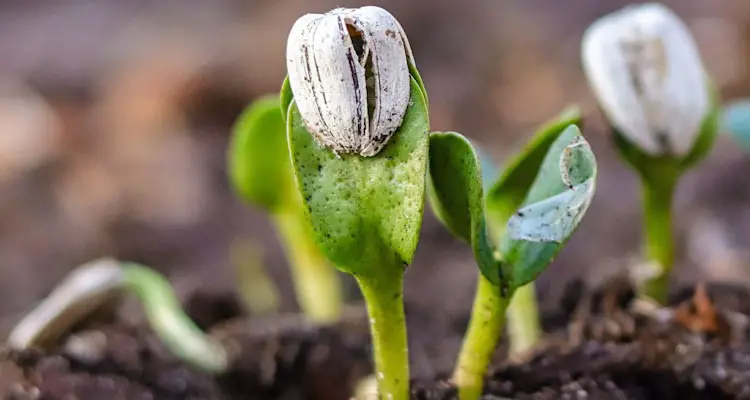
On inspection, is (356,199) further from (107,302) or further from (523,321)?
(107,302)

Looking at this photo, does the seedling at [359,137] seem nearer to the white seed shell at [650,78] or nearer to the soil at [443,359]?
the soil at [443,359]

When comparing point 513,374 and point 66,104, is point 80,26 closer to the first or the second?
point 66,104

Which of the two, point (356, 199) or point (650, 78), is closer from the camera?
point (356, 199)

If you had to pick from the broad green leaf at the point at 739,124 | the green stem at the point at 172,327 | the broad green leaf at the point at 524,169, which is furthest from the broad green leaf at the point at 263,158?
the broad green leaf at the point at 739,124

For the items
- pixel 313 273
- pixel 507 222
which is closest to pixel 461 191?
pixel 507 222

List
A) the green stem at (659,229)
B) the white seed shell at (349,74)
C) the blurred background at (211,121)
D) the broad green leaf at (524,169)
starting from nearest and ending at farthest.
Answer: the white seed shell at (349,74)
the broad green leaf at (524,169)
the green stem at (659,229)
the blurred background at (211,121)

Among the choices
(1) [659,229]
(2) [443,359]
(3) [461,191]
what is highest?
(3) [461,191]

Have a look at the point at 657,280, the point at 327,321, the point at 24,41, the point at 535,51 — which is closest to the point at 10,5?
the point at 24,41

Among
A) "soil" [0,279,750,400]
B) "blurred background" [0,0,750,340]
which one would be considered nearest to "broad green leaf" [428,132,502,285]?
"soil" [0,279,750,400]
